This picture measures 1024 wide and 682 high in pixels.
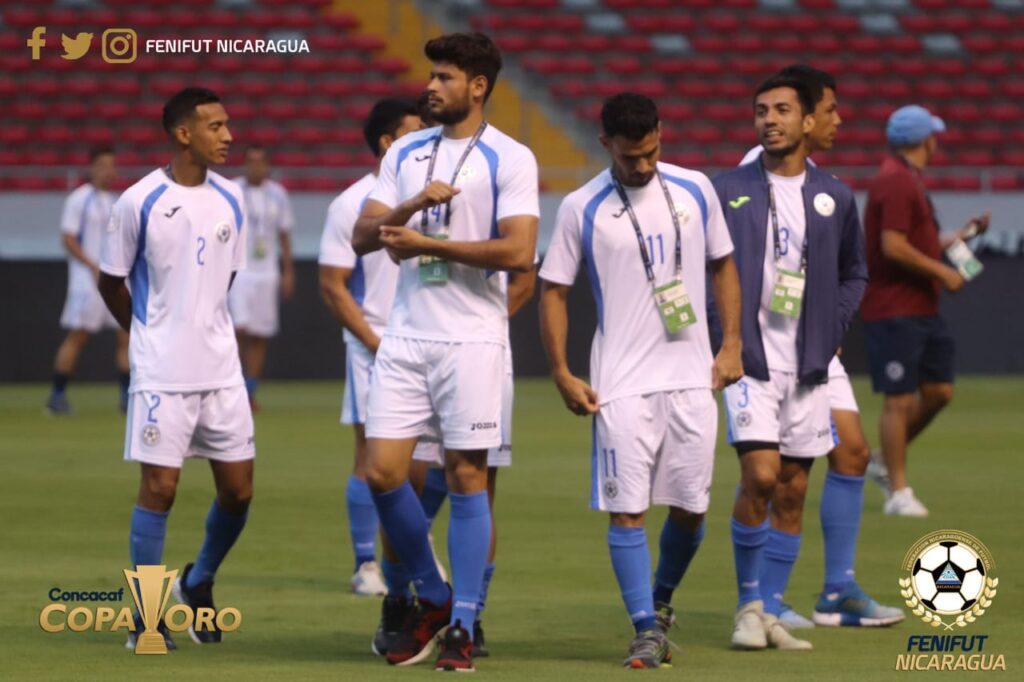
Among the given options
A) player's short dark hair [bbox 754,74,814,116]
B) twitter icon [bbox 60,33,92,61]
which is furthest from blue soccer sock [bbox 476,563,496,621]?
twitter icon [bbox 60,33,92,61]

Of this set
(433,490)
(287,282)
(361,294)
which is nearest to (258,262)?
(287,282)

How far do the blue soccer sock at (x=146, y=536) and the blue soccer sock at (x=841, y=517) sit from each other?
2.59 meters

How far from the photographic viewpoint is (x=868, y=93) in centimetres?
2762

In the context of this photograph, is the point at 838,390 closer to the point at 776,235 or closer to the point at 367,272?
the point at 776,235

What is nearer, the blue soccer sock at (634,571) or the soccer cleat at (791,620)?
the blue soccer sock at (634,571)

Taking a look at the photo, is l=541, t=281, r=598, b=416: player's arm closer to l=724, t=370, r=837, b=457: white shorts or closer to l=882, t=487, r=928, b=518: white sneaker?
l=724, t=370, r=837, b=457: white shorts

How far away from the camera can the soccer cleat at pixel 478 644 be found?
692cm

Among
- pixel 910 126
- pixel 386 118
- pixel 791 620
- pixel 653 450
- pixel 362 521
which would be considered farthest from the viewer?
pixel 910 126

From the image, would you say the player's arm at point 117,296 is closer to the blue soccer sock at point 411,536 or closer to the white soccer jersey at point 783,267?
the blue soccer sock at point 411,536

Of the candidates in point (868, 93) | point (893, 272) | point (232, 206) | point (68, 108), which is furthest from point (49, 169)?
point (232, 206)

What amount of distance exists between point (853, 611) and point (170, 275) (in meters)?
2.87

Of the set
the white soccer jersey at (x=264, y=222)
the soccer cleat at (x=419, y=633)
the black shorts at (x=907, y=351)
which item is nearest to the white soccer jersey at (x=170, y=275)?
the soccer cleat at (x=419, y=633)

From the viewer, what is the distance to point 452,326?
6.81 metres

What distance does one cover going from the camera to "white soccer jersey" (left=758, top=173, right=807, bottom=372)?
739cm
